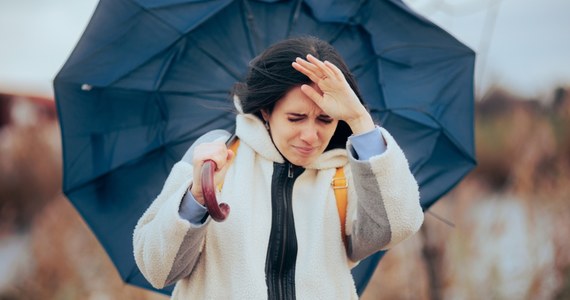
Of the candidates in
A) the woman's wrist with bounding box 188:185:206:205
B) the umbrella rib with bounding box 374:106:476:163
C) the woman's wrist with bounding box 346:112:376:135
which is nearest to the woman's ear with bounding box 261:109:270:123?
the woman's wrist with bounding box 346:112:376:135

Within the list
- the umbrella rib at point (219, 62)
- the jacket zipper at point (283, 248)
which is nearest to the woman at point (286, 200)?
the jacket zipper at point (283, 248)

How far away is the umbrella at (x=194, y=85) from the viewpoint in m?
2.25

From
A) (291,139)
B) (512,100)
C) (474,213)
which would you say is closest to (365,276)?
(291,139)

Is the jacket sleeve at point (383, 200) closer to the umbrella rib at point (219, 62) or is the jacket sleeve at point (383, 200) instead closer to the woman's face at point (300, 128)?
the woman's face at point (300, 128)

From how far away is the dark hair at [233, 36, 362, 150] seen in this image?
1.88m

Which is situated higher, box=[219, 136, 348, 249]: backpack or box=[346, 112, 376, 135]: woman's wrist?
box=[346, 112, 376, 135]: woman's wrist

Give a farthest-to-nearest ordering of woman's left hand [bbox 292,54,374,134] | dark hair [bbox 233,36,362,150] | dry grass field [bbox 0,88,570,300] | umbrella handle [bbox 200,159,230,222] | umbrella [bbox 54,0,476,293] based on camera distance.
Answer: dry grass field [bbox 0,88,570,300] < umbrella [bbox 54,0,476,293] < dark hair [bbox 233,36,362,150] < woman's left hand [bbox 292,54,374,134] < umbrella handle [bbox 200,159,230,222]

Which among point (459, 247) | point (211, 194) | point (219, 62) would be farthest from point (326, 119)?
point (459, 247)

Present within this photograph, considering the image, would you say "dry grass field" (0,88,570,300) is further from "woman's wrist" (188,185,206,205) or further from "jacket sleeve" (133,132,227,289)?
"woman's wrist" (188,185,206,205)

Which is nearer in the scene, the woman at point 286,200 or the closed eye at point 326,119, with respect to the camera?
the woman at point 286,200

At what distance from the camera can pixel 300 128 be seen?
6.04ft

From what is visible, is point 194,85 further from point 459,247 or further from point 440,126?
point 459,247

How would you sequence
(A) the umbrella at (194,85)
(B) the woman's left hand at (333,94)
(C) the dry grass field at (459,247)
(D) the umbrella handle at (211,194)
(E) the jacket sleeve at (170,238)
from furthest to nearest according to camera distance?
(C) the dry grass field at (459,247) → (A) the umbrella at (194,85) → (B) the woman's left hand at (333,94) → (E) the jacket sleeve at (170,238) → (D) the umbrella handle at (211,194)

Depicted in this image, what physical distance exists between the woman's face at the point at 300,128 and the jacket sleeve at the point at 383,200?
10cm
